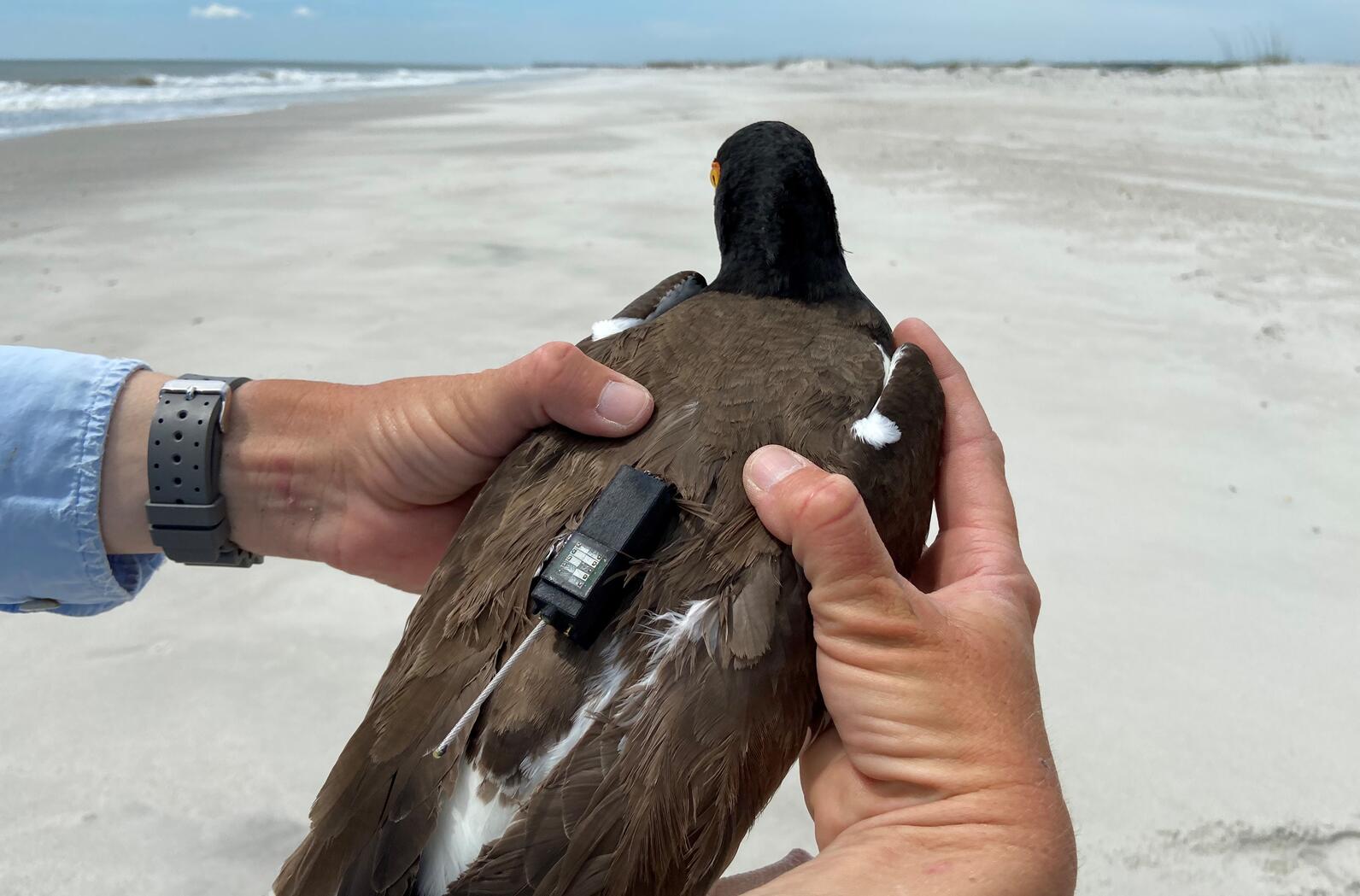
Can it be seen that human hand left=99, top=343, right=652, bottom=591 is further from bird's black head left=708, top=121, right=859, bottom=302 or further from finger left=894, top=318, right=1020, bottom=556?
finger left=894, top=318, right=1020, bottom=556

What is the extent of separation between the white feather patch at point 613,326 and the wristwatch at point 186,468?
1.12 meters

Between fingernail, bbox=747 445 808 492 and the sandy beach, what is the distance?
1353 mm

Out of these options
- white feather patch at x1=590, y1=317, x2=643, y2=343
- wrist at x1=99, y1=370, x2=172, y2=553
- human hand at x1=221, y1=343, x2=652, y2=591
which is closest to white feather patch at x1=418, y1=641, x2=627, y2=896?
human hand at x1=221, y1=343, x2=652, y2=591

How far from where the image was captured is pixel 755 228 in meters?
2.99

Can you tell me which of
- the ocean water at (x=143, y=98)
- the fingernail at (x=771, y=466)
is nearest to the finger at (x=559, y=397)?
the fingernail at (x=771, y=466)

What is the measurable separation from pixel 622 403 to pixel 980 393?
329cm

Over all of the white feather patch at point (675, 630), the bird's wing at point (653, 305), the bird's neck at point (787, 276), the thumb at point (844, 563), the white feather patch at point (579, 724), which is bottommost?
the white feather patch at point (579, 724)

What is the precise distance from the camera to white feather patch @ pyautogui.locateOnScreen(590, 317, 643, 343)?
280cm

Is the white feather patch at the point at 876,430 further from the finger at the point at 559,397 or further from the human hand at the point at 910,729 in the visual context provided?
the finger at the point at 559,397

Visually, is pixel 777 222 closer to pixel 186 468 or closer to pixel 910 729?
pixel 910 729

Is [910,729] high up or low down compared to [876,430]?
down

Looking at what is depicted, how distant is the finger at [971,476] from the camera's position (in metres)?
2.29

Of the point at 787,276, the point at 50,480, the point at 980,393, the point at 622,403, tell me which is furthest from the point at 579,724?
the point at 980,393

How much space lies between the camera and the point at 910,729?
1741 millimetres
